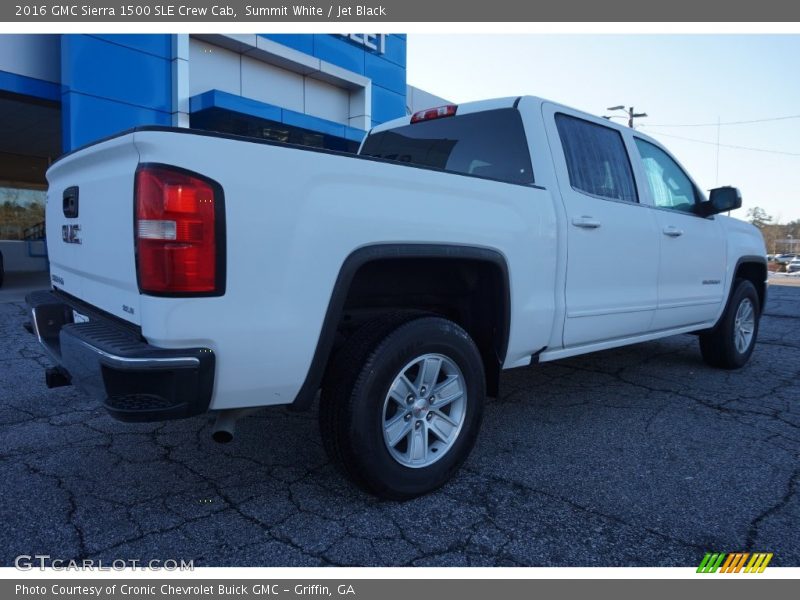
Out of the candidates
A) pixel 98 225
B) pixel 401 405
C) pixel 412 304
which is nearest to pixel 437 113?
pixel 412 304

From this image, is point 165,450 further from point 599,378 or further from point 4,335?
point 4,335

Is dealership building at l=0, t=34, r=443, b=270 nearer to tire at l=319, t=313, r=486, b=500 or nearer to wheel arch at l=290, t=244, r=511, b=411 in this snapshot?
wheel arch at l=290, t=244, r=511, b=411

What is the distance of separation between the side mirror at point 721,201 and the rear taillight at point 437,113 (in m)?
2.30

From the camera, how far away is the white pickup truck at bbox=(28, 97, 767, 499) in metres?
2.02

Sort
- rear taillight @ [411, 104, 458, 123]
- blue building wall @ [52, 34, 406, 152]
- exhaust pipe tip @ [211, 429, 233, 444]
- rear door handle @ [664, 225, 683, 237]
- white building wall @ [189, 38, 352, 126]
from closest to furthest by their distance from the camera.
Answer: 1. exhaust pipe tip @ [211, 429, 233, 444]
2. rear taillight @ [411, 104, 458, 123]
3. rear door handle @ [664, 225, 683, 237]
4. blue building wall @ [52, 34, 406, 152]
5. white building wall @ [189, 38, 352, 126]

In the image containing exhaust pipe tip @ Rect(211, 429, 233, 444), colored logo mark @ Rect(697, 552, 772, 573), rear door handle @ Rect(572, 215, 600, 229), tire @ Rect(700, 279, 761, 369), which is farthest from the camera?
tire @ Rect(700, 279, 761, 369)

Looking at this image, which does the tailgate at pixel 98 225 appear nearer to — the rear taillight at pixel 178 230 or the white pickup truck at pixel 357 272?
the white pickup truck at pixel 357 272

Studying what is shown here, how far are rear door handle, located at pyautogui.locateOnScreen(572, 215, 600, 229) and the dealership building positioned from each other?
22.4ft

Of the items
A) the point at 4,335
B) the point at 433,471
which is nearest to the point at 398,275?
the point at 433,471

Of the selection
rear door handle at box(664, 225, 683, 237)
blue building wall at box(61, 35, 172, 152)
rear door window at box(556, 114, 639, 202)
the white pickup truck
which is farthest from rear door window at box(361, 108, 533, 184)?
blue building wall at box(61, 35, 172, 152)

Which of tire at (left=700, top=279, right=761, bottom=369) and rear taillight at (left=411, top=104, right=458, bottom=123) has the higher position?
rear taillight at (left=411, top=104, right=458, bottom=123)

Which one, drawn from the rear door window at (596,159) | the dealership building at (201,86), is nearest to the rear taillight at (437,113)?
the rear door window at (596,159)

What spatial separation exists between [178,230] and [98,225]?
720 mm
